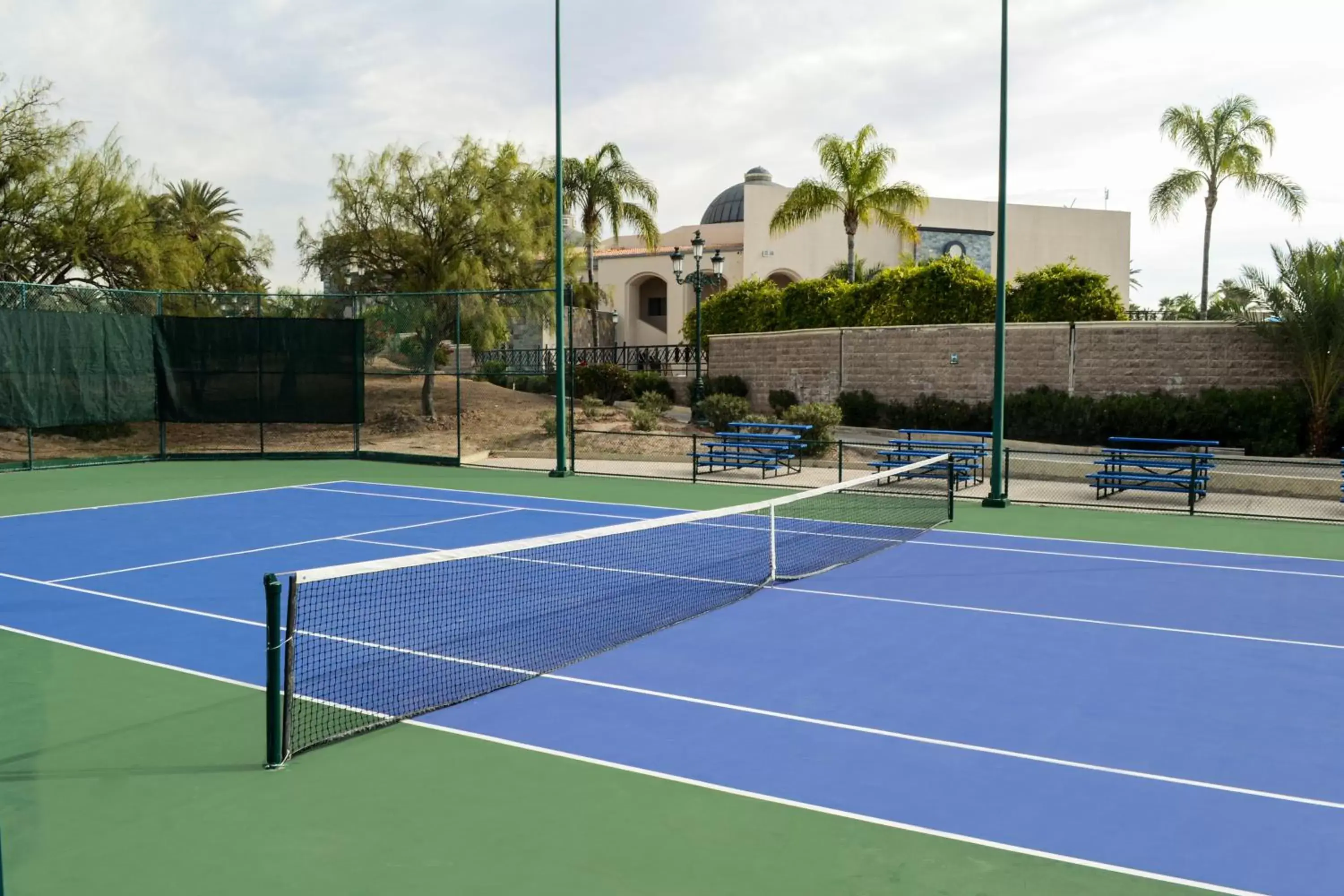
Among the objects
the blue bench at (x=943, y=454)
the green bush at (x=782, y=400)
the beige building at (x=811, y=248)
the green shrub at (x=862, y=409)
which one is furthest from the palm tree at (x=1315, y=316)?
the beige building at (x=811, y=248)

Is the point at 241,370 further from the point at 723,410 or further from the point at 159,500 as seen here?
the point at 723,410

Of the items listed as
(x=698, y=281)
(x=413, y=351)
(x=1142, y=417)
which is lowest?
(x=1142, y=417)

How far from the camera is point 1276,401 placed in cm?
2239

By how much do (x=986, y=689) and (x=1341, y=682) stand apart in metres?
2.59

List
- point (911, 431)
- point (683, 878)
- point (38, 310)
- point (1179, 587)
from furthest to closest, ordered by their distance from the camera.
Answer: point (38, 310) < point (911, 431) < point (1179, 587) < point (683, 878)

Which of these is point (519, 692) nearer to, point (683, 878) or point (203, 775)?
point (203, 775)

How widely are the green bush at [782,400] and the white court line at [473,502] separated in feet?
42.7

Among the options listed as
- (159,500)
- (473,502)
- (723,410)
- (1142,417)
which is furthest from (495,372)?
(1142,417)

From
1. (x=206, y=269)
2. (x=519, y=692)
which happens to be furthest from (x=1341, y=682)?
(x=206, y=269)

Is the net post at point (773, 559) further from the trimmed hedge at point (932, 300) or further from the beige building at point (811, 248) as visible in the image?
the beige building at point (811, 248)

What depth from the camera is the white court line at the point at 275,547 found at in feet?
39.2

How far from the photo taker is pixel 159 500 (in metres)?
18.2

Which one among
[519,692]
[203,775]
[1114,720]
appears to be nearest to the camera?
[203,775]

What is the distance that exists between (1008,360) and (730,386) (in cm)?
870
